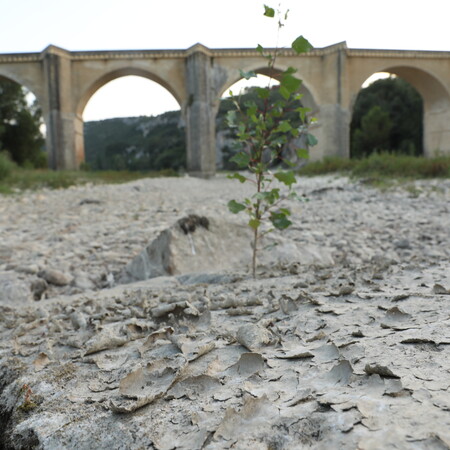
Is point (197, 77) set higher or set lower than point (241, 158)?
higher

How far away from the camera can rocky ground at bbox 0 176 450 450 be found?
89 cm

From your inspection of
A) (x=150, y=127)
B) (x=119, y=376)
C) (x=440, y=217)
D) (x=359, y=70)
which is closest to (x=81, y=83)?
(x=359, y=70)

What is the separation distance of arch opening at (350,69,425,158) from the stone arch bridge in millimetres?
8489

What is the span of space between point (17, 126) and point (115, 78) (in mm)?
8538

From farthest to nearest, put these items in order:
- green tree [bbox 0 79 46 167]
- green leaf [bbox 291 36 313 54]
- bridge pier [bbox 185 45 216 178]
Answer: green tree [bbox 0 79 46 167]
bridge pier [bbox 185 45 216 178]
green leaf [bbox 291 36 313 54]

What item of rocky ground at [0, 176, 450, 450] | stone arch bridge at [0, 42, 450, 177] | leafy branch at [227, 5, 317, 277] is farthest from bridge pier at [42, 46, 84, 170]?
leafy branch at [227, 5, 317, 277]

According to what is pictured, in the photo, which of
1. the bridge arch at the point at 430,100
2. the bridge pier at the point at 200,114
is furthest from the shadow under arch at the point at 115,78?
the bridge arch at the point at 430,100

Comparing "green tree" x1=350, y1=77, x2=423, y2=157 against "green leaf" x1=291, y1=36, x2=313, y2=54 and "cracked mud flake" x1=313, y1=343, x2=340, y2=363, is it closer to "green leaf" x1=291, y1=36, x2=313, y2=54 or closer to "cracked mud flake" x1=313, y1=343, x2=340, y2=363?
"green leaf" x1=291, y1=36, x2=313, y2=54

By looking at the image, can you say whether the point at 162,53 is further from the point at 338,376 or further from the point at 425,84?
the point at 338,376

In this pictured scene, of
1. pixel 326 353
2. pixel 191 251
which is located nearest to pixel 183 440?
pixel 326 353

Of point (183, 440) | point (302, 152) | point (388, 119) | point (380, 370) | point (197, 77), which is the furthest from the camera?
→ point (388, 119)

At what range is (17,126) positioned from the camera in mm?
21062

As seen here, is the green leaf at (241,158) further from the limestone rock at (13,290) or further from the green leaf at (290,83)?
the limestone rock at (13,290)

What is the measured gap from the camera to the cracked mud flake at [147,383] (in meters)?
1.03
